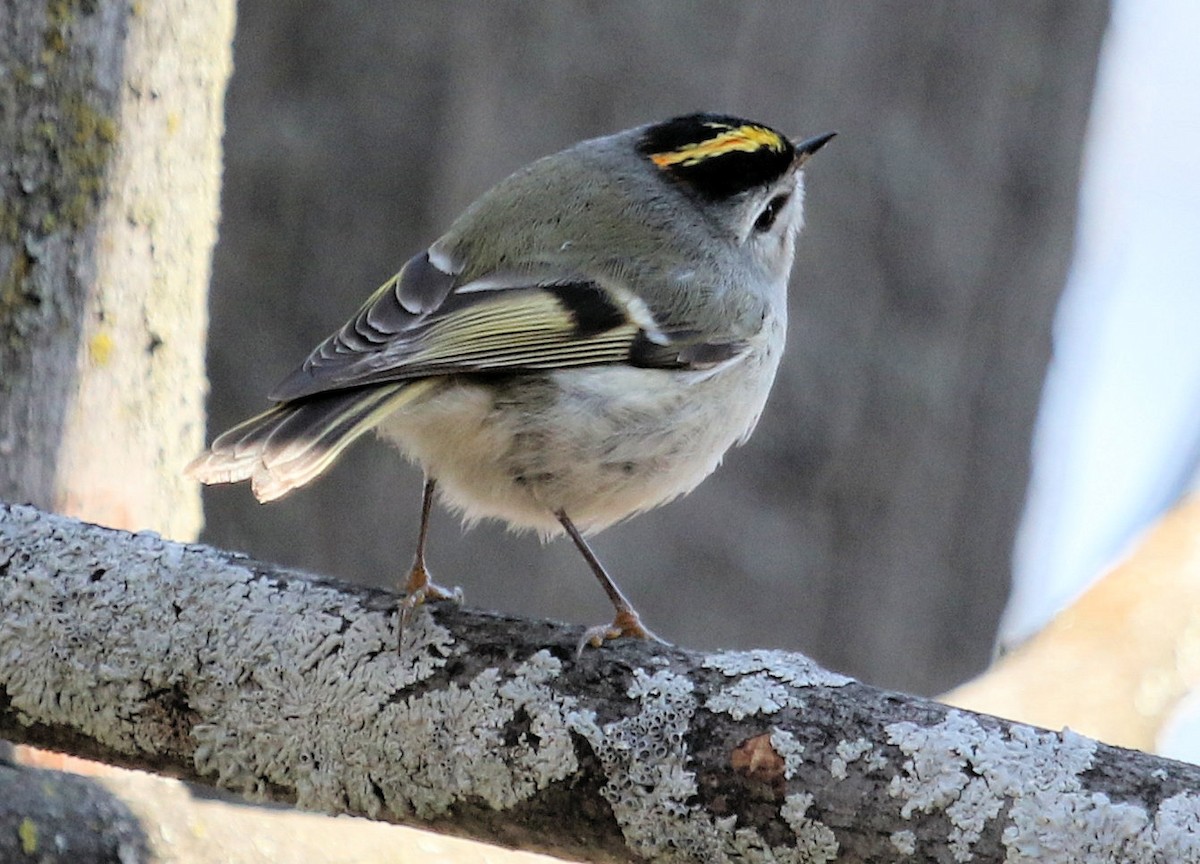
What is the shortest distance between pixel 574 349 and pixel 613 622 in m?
0.44

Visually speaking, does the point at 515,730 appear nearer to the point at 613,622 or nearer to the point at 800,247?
the point at 613,622

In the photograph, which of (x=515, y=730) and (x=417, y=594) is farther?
(x=417, y=594)

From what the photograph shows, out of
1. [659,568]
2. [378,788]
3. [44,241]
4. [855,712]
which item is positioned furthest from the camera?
[659,568]

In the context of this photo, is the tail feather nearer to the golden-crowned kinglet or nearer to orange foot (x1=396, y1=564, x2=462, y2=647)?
the golden-crowned kinglet

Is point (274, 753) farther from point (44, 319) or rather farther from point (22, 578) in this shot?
point (44, 319)

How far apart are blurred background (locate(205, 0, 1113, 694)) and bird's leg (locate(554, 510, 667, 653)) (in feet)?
4.84

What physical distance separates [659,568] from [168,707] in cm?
225

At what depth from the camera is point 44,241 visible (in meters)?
2.36

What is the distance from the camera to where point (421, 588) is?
2000mm

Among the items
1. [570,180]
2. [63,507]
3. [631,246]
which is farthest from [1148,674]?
[63,507]

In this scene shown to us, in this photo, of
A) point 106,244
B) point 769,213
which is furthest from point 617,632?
point 769,213

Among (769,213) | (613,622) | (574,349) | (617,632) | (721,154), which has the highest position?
(721,154)

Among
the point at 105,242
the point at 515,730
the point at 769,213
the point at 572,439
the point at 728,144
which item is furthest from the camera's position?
the point at 769,213

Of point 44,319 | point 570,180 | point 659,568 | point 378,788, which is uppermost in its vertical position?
point 570,180
